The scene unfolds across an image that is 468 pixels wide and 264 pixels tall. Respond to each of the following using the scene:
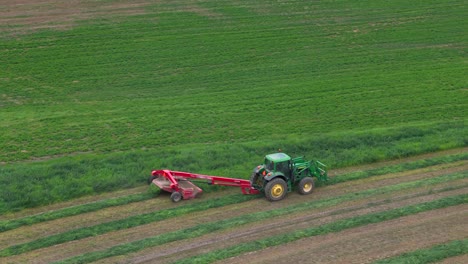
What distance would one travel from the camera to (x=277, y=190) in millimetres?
20984

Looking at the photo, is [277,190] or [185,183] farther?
[185,183]

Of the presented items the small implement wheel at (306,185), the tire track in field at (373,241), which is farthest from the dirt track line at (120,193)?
Result: the tire track in field at (373,241)

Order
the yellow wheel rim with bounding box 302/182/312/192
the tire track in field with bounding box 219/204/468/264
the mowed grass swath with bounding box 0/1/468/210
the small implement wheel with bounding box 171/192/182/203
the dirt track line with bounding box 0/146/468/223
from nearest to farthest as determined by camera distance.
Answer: the tire track in field with bounding box 219/204/468/264, the dirt track line with bounding box 0/146/468/223, the small implement wheel with bounding box 171/192/182/203, the yellow wheel rim with bounding box 302/182/312/192, the mowed grass swath with bounding box 0/1/468/210

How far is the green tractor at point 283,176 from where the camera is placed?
68.3ft

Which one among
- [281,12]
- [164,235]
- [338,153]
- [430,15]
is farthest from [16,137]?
[430,15]

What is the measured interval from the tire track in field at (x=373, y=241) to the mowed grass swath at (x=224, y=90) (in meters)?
5.75

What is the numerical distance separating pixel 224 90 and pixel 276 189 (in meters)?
15.3

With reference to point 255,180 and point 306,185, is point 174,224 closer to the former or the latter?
point 255,180

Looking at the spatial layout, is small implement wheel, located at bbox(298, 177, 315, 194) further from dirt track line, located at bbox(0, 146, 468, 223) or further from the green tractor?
dirt track line, located at bbox(0, 146, 468, 223)

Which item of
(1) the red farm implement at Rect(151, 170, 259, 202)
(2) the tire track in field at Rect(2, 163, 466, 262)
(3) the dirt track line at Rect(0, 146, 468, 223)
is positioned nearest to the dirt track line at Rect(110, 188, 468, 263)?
(2) the tire track in field at Rect(2, 163, 466, 262)

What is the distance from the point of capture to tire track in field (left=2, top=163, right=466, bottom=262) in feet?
57.9

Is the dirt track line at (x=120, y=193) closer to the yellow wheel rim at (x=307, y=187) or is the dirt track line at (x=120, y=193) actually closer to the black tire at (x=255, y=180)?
the black tire at (x=255, y=180)

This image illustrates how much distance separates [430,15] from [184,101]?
2667 centimetres

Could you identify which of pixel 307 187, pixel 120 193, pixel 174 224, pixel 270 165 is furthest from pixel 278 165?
pixel 120 193
